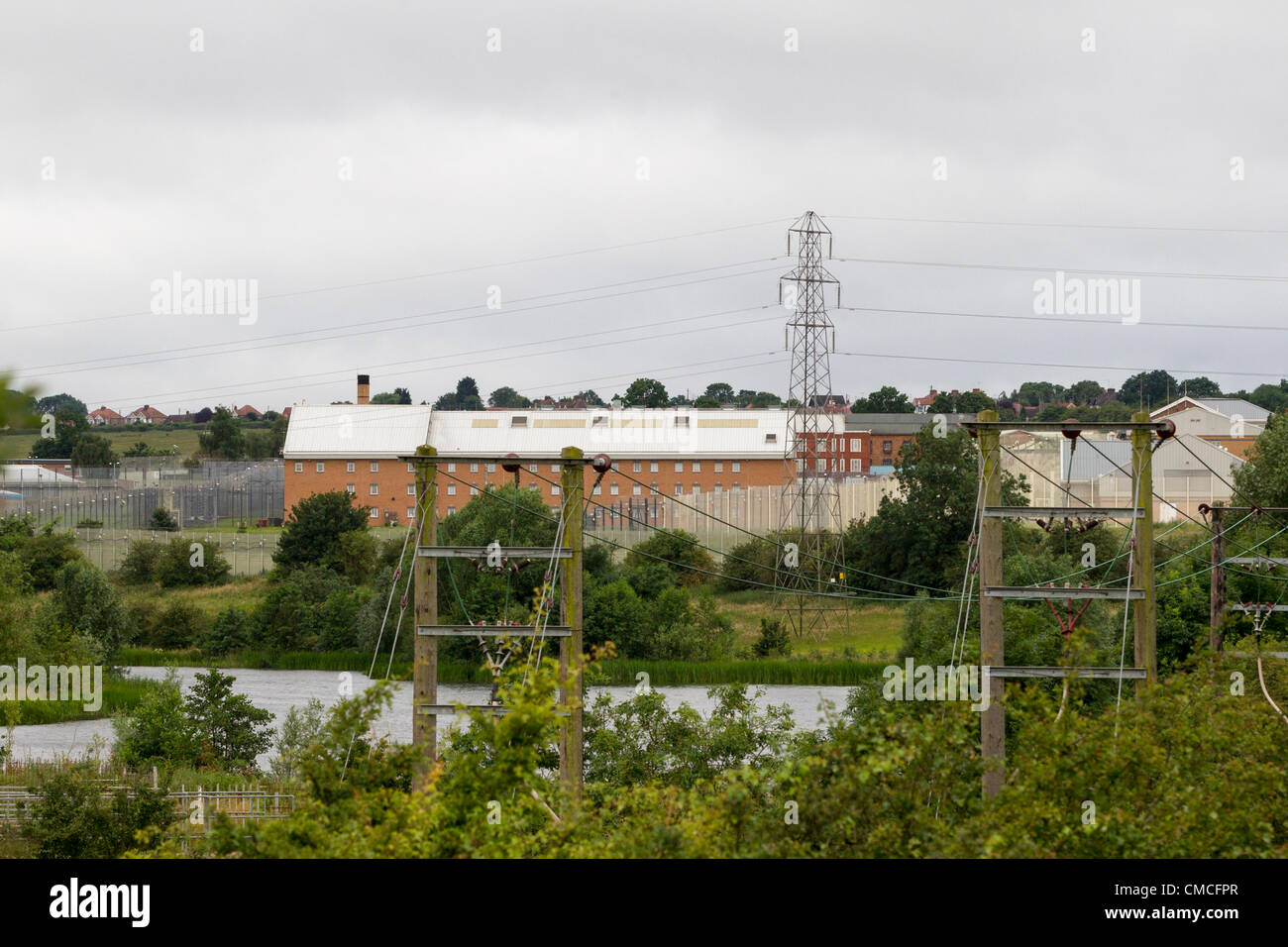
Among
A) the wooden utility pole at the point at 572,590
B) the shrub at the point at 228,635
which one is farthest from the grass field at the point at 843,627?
the wooden utility pole at the point at 572,590

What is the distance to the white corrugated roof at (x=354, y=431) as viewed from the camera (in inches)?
3632

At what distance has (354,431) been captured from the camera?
93188mm

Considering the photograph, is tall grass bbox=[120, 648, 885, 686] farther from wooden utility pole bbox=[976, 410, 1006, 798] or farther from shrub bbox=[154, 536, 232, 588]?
wooden utility pole bbox=[976, 410, 1006, 798]

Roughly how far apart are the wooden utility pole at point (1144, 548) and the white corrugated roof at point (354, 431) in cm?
7589

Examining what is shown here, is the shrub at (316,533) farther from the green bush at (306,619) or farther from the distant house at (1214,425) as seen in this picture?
the distant house at (1214,425)

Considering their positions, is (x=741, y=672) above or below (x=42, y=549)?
below

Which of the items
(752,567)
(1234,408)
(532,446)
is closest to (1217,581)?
(752,567)

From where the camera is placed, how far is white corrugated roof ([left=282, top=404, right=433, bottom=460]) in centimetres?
9225

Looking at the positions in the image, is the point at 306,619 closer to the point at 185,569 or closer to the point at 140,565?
the point at 185,569

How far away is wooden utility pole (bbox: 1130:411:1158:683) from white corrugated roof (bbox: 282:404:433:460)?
249 feet

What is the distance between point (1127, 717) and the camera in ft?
46.5

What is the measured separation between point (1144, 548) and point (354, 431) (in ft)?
261
